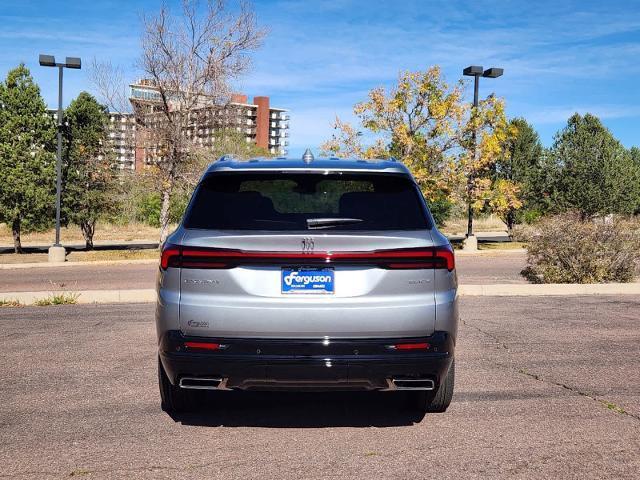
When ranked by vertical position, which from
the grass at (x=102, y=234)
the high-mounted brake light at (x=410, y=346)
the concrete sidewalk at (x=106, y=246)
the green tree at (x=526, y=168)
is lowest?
the grass at (x=102, y=234)

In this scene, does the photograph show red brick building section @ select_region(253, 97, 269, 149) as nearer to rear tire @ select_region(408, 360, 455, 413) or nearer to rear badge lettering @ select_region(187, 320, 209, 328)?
rear tire @ select_region(408, 360, 455, 413)

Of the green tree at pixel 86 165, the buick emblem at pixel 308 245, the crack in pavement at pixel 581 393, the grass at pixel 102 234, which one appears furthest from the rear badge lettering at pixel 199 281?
the grass at pixel 102 234

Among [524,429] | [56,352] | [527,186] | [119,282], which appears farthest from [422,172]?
[524,429]

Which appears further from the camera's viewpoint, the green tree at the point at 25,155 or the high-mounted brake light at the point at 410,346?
the green tree at the point at 25,155

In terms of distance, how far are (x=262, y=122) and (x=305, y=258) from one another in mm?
160915

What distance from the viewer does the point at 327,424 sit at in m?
5.00

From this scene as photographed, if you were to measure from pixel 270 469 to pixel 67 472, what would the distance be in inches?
45.5

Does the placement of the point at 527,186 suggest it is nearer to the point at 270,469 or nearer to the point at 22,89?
the point at 22,89

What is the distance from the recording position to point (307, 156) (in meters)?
5.04

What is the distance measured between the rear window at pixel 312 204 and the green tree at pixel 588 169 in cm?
3954

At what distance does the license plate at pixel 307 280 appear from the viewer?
4270mm

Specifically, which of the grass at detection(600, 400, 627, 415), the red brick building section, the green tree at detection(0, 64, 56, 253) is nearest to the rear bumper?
the grass at detection(600, 400, 627, 415)

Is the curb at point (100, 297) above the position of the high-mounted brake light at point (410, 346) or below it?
below

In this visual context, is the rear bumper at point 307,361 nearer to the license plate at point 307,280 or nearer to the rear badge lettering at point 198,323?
the rear badge lettering at point 198,323
